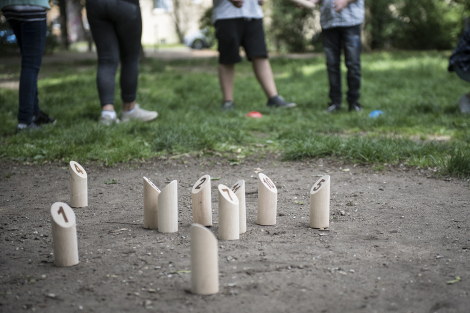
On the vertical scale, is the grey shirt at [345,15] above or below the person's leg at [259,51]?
above

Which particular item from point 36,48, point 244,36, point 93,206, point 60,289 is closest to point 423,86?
point 244,36

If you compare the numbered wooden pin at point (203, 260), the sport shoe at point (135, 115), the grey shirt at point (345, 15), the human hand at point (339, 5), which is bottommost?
the sport shoe at point (135, 115)

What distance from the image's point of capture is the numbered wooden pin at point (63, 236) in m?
2.03

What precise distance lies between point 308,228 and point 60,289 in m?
1.28

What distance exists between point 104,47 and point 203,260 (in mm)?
3692

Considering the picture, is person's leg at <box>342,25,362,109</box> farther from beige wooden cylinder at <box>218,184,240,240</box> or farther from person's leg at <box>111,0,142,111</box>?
beige wooden cylinder at <box>218,184,240,240</box>

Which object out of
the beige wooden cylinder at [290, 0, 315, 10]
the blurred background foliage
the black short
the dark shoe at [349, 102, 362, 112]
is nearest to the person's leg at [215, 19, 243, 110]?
the black short

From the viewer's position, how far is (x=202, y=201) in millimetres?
2510

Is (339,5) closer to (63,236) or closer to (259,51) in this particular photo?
(259,51)

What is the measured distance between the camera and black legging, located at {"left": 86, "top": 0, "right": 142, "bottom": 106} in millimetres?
4793

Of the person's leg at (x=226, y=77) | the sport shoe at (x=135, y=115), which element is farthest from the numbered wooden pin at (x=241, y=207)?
the person's leg at (x=226, y=77)

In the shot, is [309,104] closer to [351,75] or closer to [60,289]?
[351,75]

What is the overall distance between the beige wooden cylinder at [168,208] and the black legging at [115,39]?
9.57 feet

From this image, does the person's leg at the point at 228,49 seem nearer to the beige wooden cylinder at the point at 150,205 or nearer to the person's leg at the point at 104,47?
the person's leg at the point at 104,47
